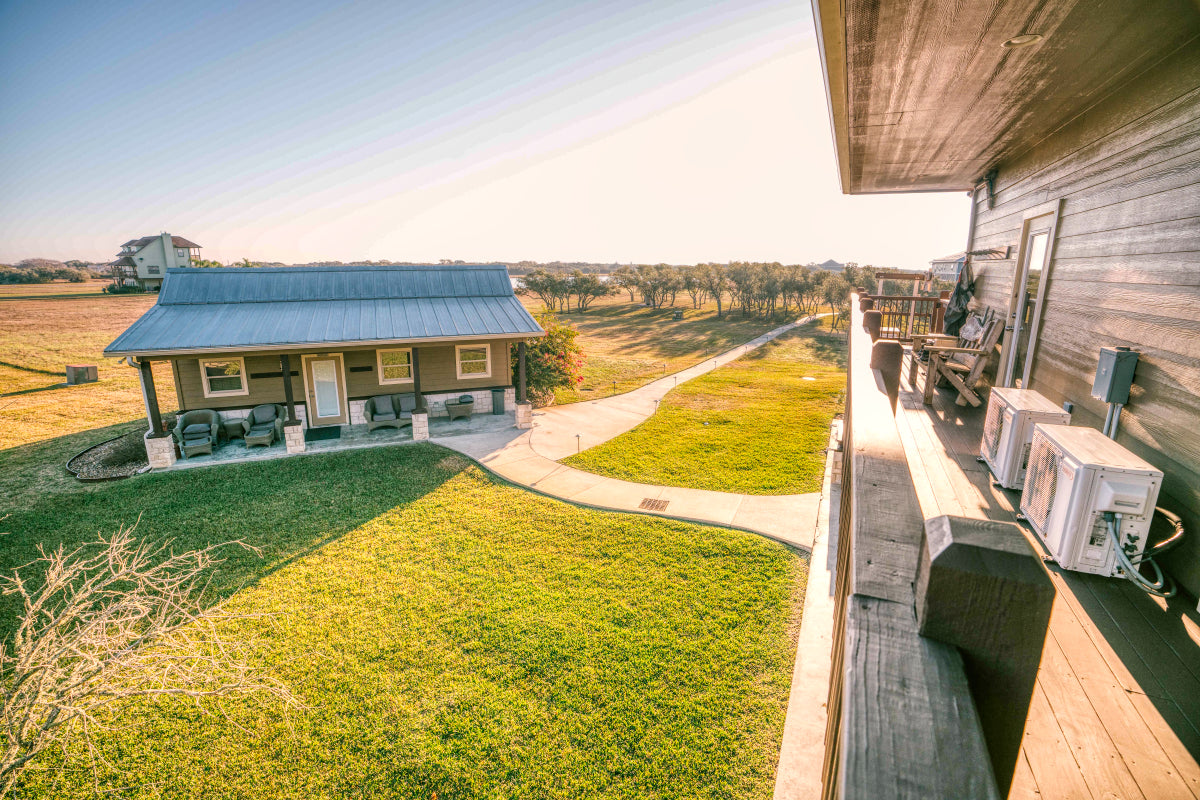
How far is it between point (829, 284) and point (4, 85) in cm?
9251

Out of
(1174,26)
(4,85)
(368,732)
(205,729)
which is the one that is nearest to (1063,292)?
(1174,26)

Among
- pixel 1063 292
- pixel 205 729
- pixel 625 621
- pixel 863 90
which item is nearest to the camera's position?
pixel 863 90

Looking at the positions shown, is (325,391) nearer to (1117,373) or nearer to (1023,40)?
(1023,40)

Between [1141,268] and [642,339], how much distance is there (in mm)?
31208

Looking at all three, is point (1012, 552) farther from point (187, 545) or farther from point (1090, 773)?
point (187, 545)

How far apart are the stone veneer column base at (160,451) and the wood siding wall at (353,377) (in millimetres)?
2124

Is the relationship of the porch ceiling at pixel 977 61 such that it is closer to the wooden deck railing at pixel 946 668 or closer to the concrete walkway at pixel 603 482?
the wooden deck railing at pixel 946 668

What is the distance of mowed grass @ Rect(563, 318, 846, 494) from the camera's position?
33.0ft

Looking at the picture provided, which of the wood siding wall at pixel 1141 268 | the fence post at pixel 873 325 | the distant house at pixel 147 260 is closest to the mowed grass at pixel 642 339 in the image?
the fence post at pixel 873 325

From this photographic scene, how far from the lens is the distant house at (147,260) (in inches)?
2190

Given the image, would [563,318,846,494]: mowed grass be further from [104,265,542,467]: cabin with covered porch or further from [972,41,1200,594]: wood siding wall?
[972,41,1200,594]: wood siding wall

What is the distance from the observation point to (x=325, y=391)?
44.9 feet

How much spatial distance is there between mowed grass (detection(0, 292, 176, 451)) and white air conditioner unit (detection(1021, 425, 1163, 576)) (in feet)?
60.7

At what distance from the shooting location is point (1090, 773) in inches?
71.5
